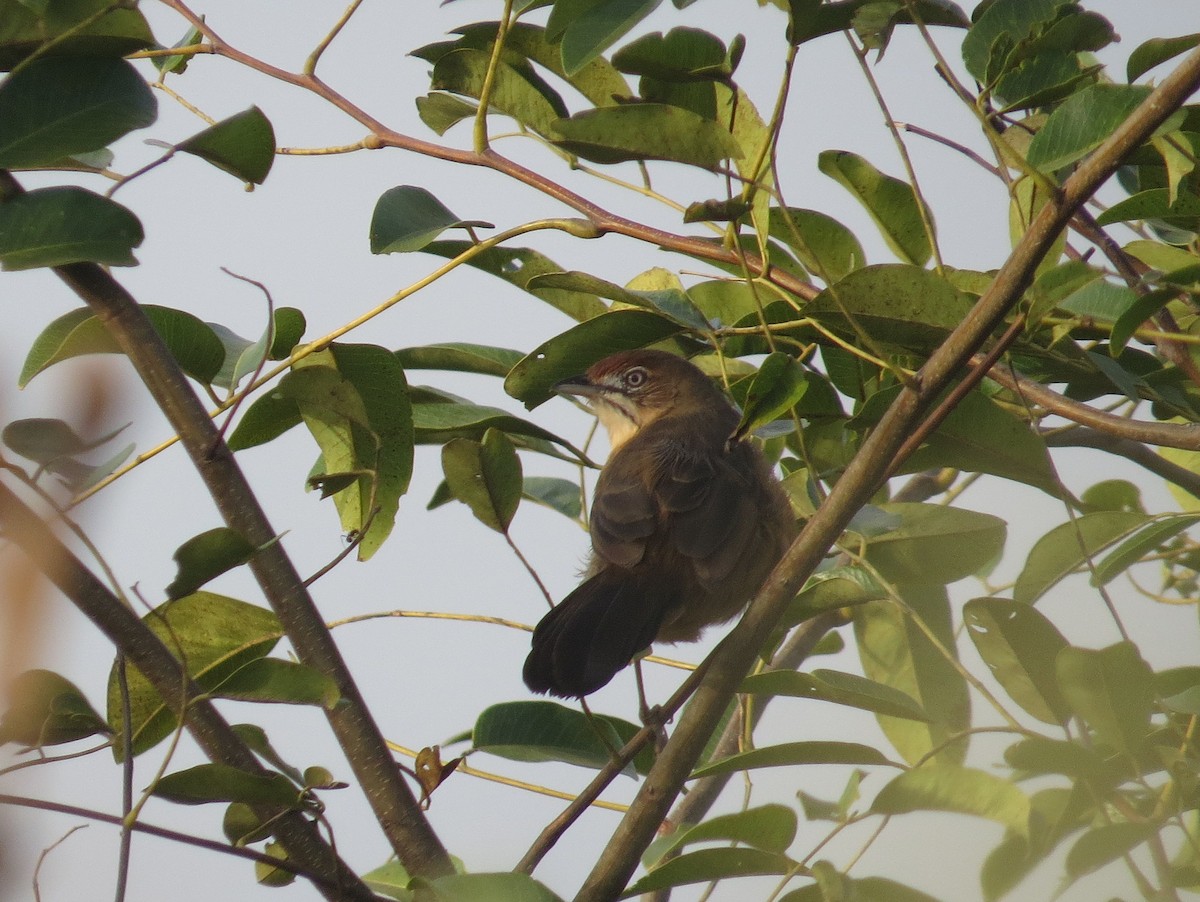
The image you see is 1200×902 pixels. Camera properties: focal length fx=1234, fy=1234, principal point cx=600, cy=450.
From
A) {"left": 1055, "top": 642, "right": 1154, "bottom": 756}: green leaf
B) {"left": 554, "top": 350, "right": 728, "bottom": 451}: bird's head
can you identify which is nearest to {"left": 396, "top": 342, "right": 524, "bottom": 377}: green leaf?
{"left": 1055, "top": 642, "right": 1154, "bottom": 756}: green leaf

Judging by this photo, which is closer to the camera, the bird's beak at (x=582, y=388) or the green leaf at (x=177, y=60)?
the green leaf at (x=177, y=60)

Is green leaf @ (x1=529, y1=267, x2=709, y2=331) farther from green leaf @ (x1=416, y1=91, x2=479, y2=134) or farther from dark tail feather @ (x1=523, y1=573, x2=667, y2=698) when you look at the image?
dark tail feather @ (x1=523, y1=573, x2=667, y2=698)

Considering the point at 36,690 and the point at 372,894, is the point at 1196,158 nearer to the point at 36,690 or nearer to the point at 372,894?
the point at 372,894

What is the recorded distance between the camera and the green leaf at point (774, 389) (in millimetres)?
2570

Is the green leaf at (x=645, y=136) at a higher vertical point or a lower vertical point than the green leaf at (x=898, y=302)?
higher

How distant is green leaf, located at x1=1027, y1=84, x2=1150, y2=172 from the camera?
2.39 m

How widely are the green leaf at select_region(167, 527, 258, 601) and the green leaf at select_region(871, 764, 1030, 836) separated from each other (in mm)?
1218

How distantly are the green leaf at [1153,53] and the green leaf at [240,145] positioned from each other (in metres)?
1.81

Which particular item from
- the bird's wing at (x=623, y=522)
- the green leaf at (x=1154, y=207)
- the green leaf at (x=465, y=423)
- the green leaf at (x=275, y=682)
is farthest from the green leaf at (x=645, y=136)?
the bird's wing at (x=623, y=522)

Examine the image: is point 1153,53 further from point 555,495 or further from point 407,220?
point 555,495

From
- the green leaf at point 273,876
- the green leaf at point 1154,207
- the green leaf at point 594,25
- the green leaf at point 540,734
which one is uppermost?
the green leaf at point 594,25

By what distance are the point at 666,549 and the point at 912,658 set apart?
1004 millimetres

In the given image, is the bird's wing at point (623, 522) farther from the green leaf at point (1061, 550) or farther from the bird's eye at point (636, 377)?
the bird's eye at point (636, 377)

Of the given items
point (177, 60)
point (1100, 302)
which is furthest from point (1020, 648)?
point (177, 60)
